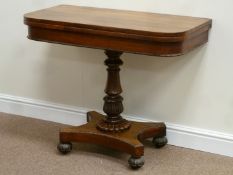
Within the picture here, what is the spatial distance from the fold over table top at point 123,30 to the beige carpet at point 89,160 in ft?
1.87

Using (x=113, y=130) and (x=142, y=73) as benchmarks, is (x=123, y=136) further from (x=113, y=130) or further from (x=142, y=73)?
(x=142, y=73)

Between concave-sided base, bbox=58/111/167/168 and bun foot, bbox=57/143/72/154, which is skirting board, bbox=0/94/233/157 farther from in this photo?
bun foot, bbox=57/143/72/154

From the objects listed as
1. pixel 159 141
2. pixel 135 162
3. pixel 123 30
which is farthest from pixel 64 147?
pixel 123 30

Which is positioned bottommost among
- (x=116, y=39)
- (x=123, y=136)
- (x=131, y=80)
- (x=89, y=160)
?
(x=89, y=160)

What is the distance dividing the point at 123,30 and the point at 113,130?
58 centimetres

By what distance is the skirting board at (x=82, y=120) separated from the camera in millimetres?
2242

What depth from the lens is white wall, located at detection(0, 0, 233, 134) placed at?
215 cm

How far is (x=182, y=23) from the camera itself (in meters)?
1.96

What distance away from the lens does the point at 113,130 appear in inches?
87.3

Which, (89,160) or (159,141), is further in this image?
(159,141)

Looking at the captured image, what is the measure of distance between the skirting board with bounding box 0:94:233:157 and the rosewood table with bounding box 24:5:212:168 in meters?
0.09

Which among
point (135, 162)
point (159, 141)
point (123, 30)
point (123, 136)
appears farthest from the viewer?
point (159, 141)

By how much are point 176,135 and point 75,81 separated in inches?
25.6

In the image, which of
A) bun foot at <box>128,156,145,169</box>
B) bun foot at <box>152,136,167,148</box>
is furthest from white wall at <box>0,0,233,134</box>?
bun foot at <box>128,156,145,169</box>
